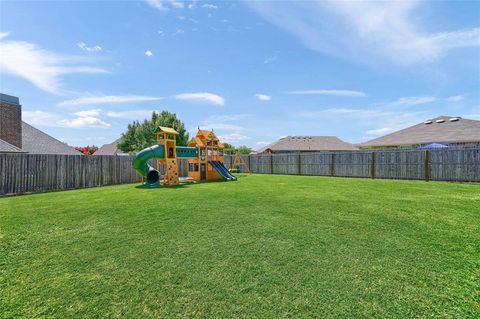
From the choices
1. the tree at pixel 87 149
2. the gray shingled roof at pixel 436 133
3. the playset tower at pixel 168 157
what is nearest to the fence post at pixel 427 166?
the gray shingled roof at pixel 436 133

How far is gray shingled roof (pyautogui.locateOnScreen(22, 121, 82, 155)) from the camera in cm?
1849

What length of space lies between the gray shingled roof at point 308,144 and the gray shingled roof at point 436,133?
8.90 metres

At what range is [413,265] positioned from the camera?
9.57 ft

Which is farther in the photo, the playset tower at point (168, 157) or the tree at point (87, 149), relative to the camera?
the tree at point (87, 149)

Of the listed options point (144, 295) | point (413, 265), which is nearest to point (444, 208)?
point (413, 265)

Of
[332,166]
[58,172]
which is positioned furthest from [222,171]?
[58,172]

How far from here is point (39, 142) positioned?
19875 millimetres

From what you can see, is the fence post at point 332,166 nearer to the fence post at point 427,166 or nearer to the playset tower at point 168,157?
the fence post at point 427,166

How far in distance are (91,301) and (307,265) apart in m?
2.31

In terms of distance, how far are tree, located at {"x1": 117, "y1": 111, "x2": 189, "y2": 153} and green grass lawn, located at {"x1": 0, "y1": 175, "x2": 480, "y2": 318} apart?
2630 cm

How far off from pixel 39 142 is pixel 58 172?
12.1 meters

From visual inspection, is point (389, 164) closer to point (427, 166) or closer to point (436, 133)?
point (427, 166)

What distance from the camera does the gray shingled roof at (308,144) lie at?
33.5m

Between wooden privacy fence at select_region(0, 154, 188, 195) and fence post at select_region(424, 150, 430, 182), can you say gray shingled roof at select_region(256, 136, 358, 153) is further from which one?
wooden privacy fence at select_region(0, 154, 188, 195)
